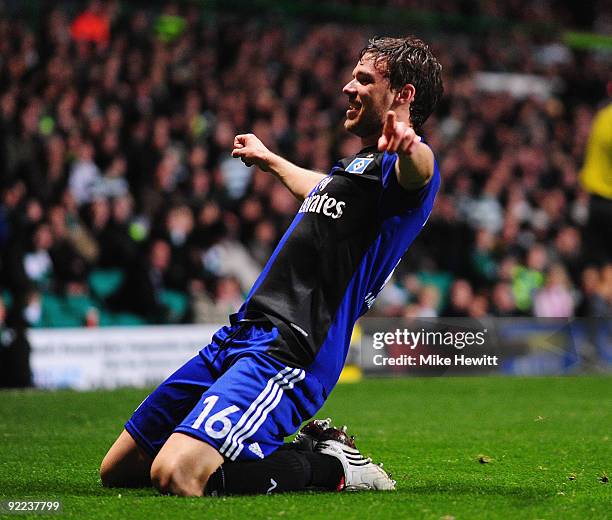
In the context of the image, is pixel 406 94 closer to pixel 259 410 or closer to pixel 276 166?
pixel 276 166

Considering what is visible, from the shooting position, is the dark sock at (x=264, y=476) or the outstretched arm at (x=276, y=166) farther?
the outstretched arm at (x=276, y=166)

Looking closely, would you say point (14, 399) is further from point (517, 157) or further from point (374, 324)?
point (517, 157)

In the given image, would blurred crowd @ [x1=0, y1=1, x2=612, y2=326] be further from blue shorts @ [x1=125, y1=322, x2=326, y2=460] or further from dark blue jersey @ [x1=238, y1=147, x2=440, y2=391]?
dark blue jersey @ [x1=238, y1=147, x2=440, y2=391]

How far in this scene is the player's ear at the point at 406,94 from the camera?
186 inches

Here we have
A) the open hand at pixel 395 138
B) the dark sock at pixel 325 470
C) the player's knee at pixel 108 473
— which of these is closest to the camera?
the open hand at pixel 395 138

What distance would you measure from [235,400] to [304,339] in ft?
1.32

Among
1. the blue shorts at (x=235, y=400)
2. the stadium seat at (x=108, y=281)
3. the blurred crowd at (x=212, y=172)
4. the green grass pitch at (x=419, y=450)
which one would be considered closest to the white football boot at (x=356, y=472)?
the green grass pitch at (x=419, y=450)

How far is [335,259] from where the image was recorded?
473 centimetres

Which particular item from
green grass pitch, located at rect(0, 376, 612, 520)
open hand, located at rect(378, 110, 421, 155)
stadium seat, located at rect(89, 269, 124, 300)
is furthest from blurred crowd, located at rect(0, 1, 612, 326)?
open hand, located at rect(378, 110, 421, 155)

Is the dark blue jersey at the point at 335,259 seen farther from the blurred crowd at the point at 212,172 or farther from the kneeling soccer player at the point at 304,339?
the blurred crowd at the point at 212,172

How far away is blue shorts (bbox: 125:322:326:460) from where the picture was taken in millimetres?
4461

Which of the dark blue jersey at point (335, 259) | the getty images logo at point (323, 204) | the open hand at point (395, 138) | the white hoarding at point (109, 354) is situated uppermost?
the open hand at point (395, 138)

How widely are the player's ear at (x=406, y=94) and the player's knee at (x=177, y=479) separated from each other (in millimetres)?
1759

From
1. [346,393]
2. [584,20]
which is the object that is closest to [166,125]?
[346,393]
